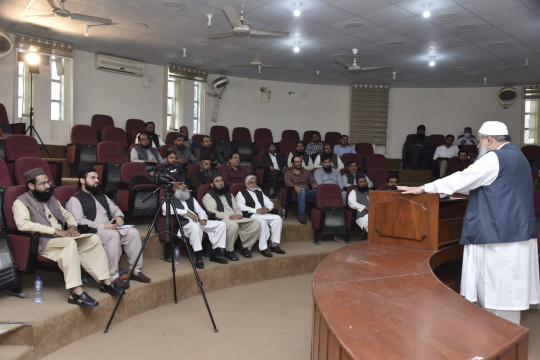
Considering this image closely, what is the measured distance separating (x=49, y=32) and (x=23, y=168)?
3411 millimetres

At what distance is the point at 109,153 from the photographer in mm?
6051

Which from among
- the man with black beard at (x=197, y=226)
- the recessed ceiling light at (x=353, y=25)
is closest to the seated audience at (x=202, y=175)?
the man with black beard at (x=197, y=226)

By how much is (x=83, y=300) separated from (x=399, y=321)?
243cm

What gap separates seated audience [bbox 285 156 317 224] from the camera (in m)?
6.23

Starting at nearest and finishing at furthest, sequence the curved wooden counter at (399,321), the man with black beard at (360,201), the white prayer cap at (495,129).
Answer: the curved wooden counter at (399,321)
the white prayer cap at (495,129)
the man with black beard at (360,201)

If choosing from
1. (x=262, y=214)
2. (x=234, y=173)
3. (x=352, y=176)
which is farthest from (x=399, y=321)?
(x=352, y=176)

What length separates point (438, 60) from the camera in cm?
797

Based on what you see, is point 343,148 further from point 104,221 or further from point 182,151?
point 104,221

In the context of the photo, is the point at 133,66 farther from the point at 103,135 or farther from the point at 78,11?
the point at 78,11

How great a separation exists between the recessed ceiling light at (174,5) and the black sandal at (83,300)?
12.3 ft

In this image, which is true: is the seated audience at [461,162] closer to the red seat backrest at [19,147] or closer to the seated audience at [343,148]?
the seated audience at [343,148]

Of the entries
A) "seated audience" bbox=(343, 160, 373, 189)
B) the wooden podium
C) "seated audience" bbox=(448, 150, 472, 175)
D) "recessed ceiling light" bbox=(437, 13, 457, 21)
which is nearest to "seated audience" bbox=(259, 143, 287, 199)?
"seated audience" bbox=(343, 160, 373, 189)

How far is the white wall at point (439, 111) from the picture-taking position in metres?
10.6

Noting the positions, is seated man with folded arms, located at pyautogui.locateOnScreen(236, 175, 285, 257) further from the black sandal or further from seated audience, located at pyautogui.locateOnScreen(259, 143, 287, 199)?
the black sandal
